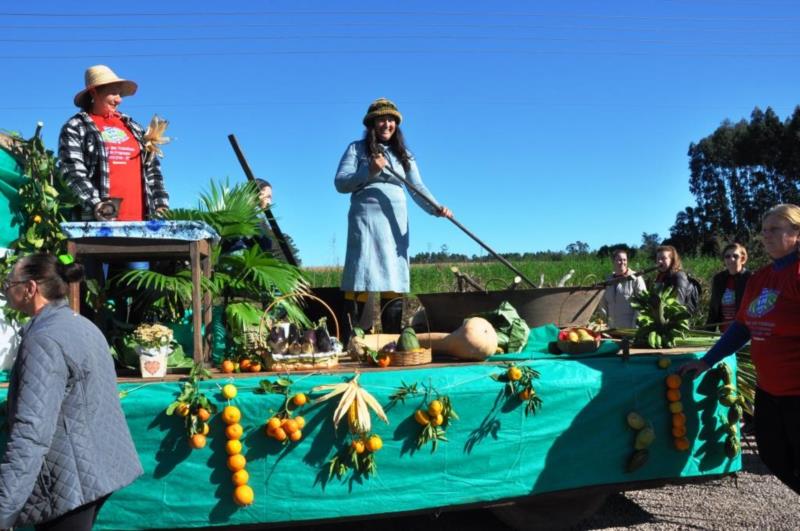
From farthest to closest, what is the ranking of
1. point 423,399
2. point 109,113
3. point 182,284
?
point 109,113 → point 182,284 → point 423,399

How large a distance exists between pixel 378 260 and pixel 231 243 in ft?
2.89

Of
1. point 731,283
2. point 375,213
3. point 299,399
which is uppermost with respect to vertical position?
point 375,213

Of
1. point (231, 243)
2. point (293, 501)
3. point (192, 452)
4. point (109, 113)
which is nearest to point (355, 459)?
point (293, 501)

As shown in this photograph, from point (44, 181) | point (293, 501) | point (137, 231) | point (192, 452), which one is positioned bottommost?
point (293, 501)

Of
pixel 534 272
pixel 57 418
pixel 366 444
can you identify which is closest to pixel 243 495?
pixel 366 444

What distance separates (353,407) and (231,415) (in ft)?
1.58

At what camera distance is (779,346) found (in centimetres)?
310

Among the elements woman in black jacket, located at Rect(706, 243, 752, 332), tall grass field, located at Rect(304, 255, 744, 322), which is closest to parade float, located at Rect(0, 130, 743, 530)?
woman in black jacket, located at Rect(706, 243, 752, 332)

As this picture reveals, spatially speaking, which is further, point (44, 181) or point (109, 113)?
point (109, 113)

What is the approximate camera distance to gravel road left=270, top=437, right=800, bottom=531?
3.92 meters

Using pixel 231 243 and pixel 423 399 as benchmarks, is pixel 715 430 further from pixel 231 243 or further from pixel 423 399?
pixel 231 243

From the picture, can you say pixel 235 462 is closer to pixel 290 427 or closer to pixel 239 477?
pixel 239 477

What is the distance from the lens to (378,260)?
4.27 meters

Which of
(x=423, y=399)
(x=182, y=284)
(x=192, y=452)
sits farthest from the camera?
(x=182, y=284)
